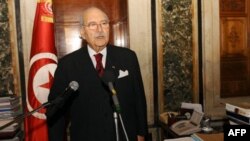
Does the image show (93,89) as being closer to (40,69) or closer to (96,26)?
(96,26)

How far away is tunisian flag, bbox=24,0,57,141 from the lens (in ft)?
10.9

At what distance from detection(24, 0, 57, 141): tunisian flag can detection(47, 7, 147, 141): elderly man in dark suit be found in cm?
91

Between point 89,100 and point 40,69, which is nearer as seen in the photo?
point 89,100

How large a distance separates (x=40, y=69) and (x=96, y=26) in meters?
1.23

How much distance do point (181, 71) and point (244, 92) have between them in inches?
104

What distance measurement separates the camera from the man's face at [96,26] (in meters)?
2.38

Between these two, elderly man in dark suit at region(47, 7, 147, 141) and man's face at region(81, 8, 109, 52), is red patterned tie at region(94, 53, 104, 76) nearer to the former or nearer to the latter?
elderly man in dark suit at region(47, 7, 147, 141)

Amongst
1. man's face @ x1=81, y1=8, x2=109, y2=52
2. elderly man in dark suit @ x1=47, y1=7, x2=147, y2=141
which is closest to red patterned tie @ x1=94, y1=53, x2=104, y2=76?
elderly man in dark suit @ x1=47, y1=7, x2=147, y2=141

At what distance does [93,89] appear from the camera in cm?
242


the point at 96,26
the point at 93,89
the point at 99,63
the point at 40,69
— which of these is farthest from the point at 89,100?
the point at 40,69

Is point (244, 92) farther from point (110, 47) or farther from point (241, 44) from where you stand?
point (110, 47)

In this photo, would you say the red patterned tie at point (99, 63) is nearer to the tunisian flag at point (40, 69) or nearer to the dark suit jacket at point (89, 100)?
the dark suit jacket at point (89, 100)

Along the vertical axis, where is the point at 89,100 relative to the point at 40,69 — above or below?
below

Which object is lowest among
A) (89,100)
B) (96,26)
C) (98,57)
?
(89,100)
